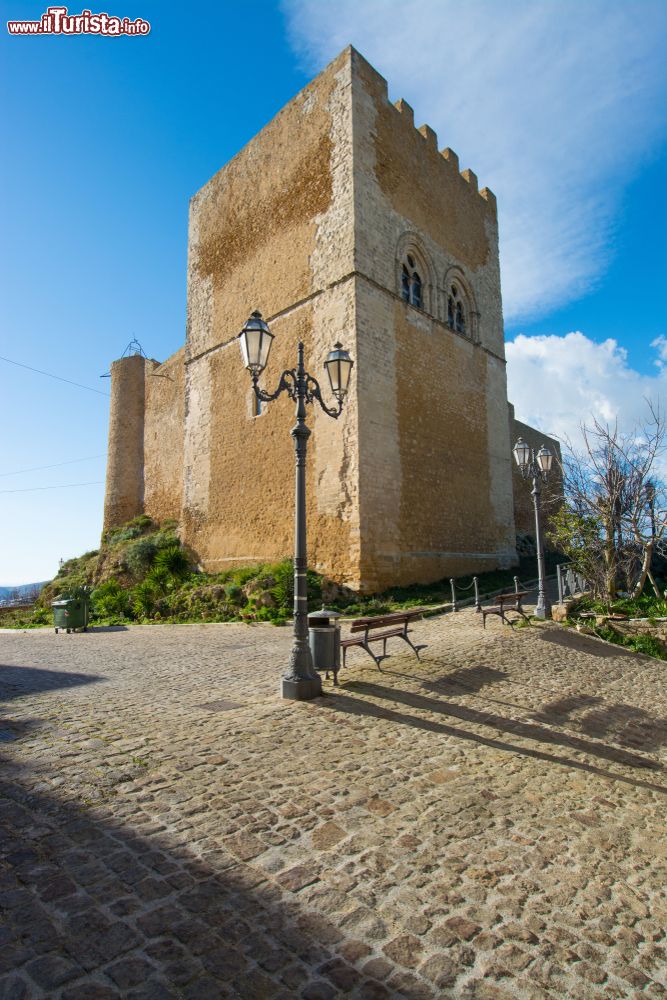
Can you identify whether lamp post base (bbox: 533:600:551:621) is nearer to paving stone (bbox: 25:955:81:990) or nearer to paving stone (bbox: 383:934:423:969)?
paving stone (bbox: 383:934:423:969)

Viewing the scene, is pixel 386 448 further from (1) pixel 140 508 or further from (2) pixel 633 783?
(1) pixel 140 508

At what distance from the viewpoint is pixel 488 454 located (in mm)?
18297

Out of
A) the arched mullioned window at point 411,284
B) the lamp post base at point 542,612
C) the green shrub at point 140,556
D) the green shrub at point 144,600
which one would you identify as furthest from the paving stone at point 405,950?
the green shrub at point 140,556

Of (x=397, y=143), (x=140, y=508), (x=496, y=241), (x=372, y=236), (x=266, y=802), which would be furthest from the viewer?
(x=140, y=508)

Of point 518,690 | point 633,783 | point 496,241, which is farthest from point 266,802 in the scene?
point 496,241

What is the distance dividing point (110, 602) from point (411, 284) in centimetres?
1229

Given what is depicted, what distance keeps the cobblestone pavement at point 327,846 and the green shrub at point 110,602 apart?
9.93m

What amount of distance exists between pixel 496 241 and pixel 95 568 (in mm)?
18321

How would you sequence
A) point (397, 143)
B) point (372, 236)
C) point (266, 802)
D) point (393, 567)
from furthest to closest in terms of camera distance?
Result: point (397, 143), point (372, 236), point (393, 567), point (266, 802)

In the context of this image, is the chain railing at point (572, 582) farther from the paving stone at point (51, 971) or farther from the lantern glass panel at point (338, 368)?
the paving stone at point (51, 971)

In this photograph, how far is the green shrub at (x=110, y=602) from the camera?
1611 centimetres

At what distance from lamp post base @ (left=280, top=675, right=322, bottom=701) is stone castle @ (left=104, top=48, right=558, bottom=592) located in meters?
6.95

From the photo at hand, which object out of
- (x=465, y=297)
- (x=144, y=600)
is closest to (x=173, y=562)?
(x=144, y=600)

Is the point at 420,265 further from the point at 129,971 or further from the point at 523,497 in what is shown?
the point at 129,971
